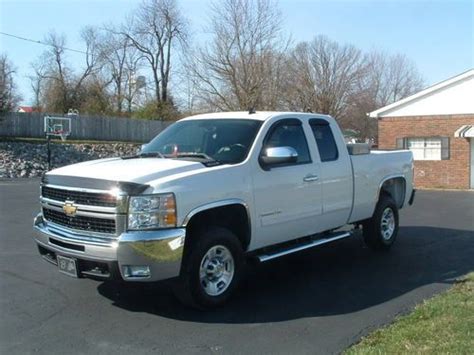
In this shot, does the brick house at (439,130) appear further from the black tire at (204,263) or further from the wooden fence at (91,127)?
the wooden fence at (91,127)

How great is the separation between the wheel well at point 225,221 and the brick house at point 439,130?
18.8m

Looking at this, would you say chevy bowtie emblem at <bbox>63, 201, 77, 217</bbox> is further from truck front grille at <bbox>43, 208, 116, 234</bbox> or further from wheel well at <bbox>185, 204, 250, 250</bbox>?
wheel well at <bbox>185, 204, 250, 250</bbox>

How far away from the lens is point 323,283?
6.62 metres

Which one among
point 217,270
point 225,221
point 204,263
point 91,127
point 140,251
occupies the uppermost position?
point 91,127

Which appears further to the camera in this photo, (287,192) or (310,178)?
(310,178)

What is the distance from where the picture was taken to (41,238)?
5738 millimetres

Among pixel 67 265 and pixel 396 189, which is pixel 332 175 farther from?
pixel 67 265

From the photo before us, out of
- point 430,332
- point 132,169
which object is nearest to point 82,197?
point 132,169

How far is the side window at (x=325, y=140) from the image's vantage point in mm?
7172

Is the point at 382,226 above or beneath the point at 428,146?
beneath

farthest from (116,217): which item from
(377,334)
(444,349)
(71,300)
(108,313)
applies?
(444,349)

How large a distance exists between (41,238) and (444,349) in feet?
13.3

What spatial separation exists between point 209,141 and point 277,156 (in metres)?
0.91

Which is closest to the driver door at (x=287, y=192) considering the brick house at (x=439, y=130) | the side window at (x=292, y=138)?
the side window at (x=292, y=138)
